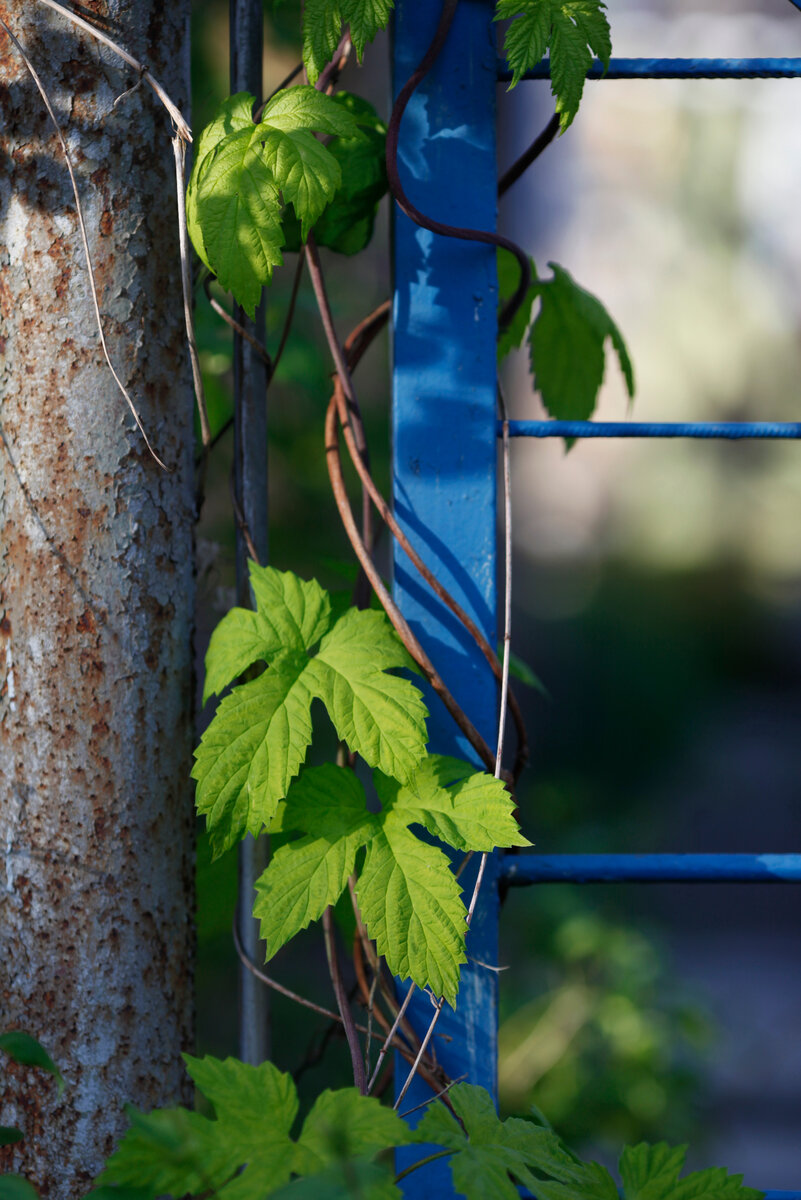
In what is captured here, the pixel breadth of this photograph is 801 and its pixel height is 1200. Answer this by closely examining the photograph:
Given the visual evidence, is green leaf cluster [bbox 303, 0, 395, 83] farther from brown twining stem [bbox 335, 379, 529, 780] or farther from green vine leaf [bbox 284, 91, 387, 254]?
brown twining stem [bbox 335, 379, 529, 780]

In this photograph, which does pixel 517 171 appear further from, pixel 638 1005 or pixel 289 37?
pixel 638 1005

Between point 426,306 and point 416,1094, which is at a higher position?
point 426,306

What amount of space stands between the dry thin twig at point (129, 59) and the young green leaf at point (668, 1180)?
84 centimetres

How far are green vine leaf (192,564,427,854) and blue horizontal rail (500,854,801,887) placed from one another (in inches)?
6.9

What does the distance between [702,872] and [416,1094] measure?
0.32 metres

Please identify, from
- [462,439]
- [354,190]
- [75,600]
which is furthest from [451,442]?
[75,600]

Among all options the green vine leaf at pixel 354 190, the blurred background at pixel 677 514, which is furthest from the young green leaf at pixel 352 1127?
the blurred background at pixel 677 514

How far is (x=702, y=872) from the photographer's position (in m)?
0.84

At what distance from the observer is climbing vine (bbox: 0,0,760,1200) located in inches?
26.0

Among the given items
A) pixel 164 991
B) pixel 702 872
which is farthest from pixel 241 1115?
pixel 702 872

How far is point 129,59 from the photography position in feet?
2.42

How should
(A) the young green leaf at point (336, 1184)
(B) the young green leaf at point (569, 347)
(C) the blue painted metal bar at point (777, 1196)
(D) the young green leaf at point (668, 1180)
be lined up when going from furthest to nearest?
(B) the young green leaf at point (569, 347) < (C) the blue painted metal bar at point (777, 1196) < (D) the young green leaf at point (668, 1180) < (A) the young green leaf at point (336, 1184)

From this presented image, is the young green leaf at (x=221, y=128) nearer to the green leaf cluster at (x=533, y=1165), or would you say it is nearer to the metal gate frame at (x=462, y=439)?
the metal gate frame at (x=462, y=439)

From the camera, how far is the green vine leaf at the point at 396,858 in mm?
739
